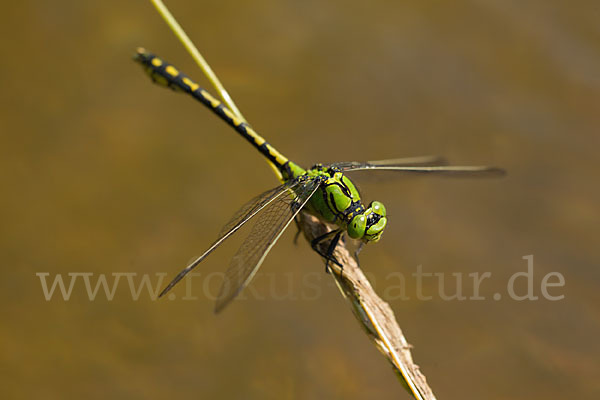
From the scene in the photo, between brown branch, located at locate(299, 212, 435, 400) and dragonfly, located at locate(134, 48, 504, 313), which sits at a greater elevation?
dragonfly, located at locate(134, 48, 504, 313)

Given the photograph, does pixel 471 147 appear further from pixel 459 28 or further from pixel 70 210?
pixel 70 210

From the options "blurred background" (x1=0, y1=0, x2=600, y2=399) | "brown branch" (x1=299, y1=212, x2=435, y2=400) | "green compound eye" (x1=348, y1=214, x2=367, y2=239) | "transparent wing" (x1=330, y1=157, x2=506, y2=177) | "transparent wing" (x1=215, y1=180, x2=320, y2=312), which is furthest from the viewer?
"blurred background" (x1=0, y1=0, x2=600, y2=399)

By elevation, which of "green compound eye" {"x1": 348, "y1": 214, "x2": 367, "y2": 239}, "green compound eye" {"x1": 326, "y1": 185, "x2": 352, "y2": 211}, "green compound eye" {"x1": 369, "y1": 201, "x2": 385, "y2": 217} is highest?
"green compound eye" {"x1": 369, "y1": 201, "x2": 385, "y2": 217}

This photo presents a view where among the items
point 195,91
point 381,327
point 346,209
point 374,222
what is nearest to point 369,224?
point 374,222

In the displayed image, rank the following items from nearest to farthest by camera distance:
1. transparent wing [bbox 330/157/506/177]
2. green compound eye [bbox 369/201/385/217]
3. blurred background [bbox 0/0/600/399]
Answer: green compound eye [bbox 369/201/385/217] → transparent wing [bbox 330/157/506/177] → blurred background [bbox 0/0/600/399]

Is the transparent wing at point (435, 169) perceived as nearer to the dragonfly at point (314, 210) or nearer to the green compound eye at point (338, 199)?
the dragonfly at point (314, 210)

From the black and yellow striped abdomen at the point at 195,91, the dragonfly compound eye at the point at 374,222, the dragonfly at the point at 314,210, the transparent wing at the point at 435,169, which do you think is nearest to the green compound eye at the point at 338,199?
the dragonfly at the point at 314,210

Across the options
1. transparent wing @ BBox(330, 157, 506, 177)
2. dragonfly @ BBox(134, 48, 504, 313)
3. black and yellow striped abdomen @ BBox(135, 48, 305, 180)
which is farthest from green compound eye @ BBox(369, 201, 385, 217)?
black and yellow striped abdomen @ BBox(135, 48, 305, 180)

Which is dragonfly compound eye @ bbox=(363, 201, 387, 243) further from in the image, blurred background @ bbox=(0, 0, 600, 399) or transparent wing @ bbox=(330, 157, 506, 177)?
blurred background @ bbox=(0, 0, 600, 399)

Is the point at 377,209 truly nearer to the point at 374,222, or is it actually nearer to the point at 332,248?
the point at 374,222
